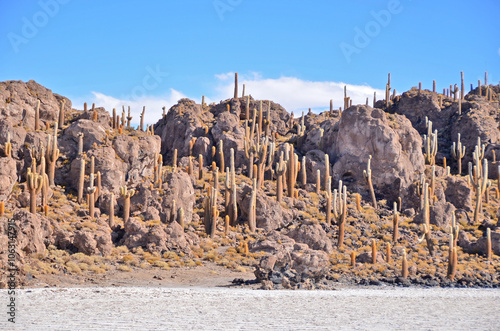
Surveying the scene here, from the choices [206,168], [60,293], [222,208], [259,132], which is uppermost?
[259,132]

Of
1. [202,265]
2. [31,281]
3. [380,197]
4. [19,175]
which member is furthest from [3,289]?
[380,197]

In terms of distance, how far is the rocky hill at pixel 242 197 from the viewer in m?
29.9

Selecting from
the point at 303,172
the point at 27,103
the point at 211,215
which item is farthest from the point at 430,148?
the point at 27,103

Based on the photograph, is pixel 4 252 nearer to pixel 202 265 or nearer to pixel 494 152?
pixel 202 265

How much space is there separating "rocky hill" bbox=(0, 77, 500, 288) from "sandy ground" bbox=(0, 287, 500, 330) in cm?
304

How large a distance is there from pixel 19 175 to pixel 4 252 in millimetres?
13220

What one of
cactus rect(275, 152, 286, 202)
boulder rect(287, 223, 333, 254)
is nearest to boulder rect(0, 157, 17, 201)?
boulder rect(287, 223, 333, 254)

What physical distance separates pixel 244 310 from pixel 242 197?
68.9 feet

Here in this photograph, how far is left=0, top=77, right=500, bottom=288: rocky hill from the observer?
29.9 m

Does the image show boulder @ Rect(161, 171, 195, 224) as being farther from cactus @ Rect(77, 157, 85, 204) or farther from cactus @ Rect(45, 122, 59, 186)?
cactus @ Rect(45, 122, 59, 186)

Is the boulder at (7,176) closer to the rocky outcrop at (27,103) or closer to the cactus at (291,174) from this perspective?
the rocky outcrop at (27,103)

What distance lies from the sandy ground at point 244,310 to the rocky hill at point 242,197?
3.04 meters

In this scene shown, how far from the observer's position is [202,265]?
31328 millimetres

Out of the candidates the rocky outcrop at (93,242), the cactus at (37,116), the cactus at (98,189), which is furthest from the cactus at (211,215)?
the cactus at (37,116)
